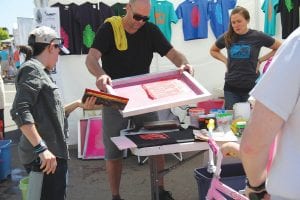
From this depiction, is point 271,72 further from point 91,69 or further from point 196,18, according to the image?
point 196,18

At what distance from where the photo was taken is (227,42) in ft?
15.6

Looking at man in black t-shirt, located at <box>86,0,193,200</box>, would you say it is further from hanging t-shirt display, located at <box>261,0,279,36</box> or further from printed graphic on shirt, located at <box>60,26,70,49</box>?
hanging t-shirt display, located at <box>261,0,279,36</box>

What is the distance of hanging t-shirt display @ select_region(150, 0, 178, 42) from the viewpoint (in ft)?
21.2

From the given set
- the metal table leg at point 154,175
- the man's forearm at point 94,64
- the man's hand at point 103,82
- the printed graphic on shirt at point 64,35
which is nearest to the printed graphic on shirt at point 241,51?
the man's forearm at point 94,64

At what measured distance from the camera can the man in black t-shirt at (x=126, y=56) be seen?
344 centimetres

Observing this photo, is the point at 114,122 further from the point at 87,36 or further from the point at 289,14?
the point at 289,14

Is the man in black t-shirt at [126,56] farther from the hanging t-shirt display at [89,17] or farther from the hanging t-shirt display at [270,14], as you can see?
the hanging t-shirt display at [270,14]

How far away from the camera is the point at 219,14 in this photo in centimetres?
654

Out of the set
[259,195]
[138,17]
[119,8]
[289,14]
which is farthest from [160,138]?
[289,14]

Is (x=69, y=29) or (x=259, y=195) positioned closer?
(x=259, y=195)

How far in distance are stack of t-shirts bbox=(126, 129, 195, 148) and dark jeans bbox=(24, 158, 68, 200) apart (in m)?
0.53

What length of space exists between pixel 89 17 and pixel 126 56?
3.08 metres

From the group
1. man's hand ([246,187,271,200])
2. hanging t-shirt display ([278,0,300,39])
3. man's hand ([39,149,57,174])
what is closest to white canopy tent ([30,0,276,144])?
hanging t-shirt display ([278,0,300,39])

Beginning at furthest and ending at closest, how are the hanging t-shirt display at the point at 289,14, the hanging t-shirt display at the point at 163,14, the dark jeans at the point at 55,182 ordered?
the hanging t-shirt display at the point at 163,14, the hanging t-shirt display at the point at 289,14, the dark jeans at the point at 55,182
